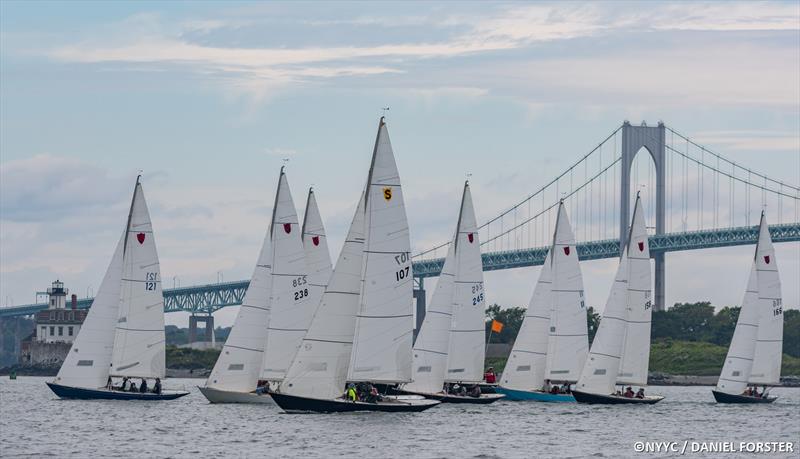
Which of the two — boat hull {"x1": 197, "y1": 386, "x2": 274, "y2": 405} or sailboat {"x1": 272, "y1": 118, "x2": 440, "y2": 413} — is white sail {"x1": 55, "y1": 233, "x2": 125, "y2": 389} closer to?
boat hull {"x1": 197, "y1": 386, "x2": 274, "y2": 405}

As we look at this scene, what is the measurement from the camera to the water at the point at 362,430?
3170 centimetres

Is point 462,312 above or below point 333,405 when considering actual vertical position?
above

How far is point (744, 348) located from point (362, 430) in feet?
72.8

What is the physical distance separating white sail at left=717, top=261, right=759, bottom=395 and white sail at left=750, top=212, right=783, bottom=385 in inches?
9.8

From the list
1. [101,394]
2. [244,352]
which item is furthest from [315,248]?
[101,394]

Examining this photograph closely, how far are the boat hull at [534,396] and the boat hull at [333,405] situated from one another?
44.3 feet

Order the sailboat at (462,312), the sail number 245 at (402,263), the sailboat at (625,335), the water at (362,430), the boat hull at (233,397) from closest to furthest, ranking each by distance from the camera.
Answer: the water at (362,430), the sail number 245 at (402,263), the boat hull at (233,397), the sailboat at (462,312), the sailboat at (625,335)

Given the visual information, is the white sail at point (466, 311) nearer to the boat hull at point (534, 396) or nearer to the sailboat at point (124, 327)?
Result: the boat hull at point (534, 396)

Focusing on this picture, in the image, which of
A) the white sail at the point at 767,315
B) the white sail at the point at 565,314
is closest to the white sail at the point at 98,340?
the white sail at the point at 565,314

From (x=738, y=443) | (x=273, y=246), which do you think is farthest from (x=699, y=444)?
(x=273, y=246)

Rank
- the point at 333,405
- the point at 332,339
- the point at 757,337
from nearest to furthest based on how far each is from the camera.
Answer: the point at 333,405 → the point at 332,339 → the point at 757,337

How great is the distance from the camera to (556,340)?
50.9m

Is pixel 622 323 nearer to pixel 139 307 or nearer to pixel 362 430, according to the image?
pixel 139 307

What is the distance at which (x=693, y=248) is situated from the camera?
10412 centimetres
